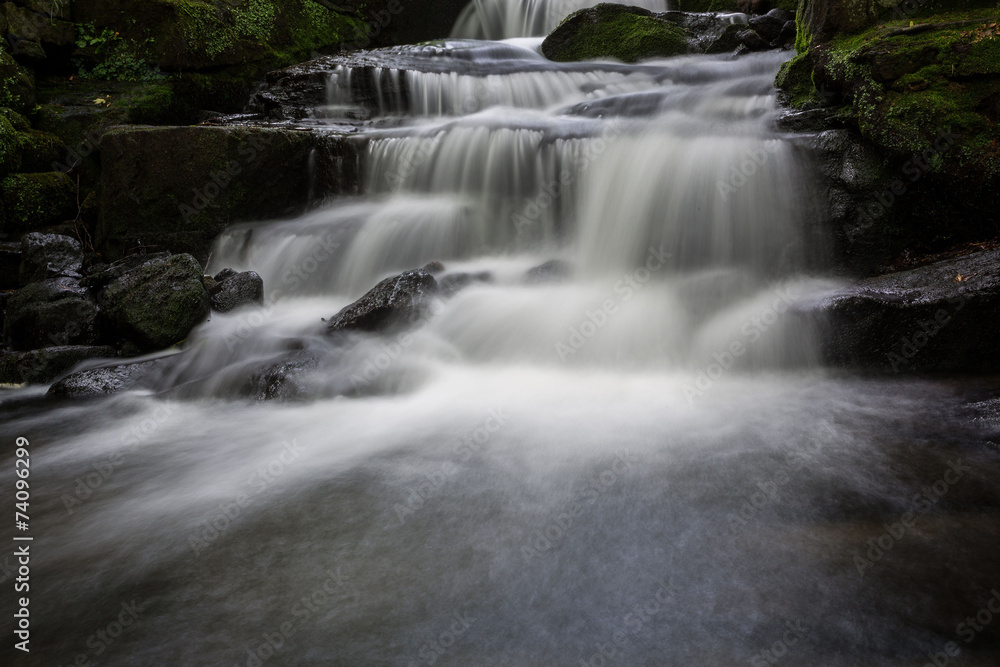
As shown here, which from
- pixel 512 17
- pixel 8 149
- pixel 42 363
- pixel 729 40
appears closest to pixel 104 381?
pixel 42 363

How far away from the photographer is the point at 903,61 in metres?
4.55

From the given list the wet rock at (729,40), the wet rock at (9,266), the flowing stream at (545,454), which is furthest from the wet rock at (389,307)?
the wet rock at (729,40)

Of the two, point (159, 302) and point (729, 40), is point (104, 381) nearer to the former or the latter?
point (159, 302)

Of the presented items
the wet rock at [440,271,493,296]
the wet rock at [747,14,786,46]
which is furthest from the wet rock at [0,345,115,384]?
the wet rock at [747,14,786,46]

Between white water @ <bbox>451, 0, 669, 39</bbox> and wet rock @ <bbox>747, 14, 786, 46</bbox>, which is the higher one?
white water @ <bbox>451, 0, 669, 39</bbox>

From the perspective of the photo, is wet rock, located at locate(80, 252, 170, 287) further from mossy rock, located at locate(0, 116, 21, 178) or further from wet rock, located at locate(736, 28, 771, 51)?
wet rock, located at locate(736, 28, 771, 51)

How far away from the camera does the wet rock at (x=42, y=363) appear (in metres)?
4.95

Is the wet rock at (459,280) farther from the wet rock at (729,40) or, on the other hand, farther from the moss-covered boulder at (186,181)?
the wet rock at (729,40)

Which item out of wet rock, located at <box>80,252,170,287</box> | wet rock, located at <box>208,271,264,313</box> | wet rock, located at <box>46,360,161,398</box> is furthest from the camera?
wet rock, located at <box>80,252,170,287</box>

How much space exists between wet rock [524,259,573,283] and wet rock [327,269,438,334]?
1.12 metres

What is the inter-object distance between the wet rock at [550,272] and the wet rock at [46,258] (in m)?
5.33

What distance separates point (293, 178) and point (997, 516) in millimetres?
7779

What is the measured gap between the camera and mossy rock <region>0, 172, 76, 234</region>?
291 inches

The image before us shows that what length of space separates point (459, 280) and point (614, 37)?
320 inches
